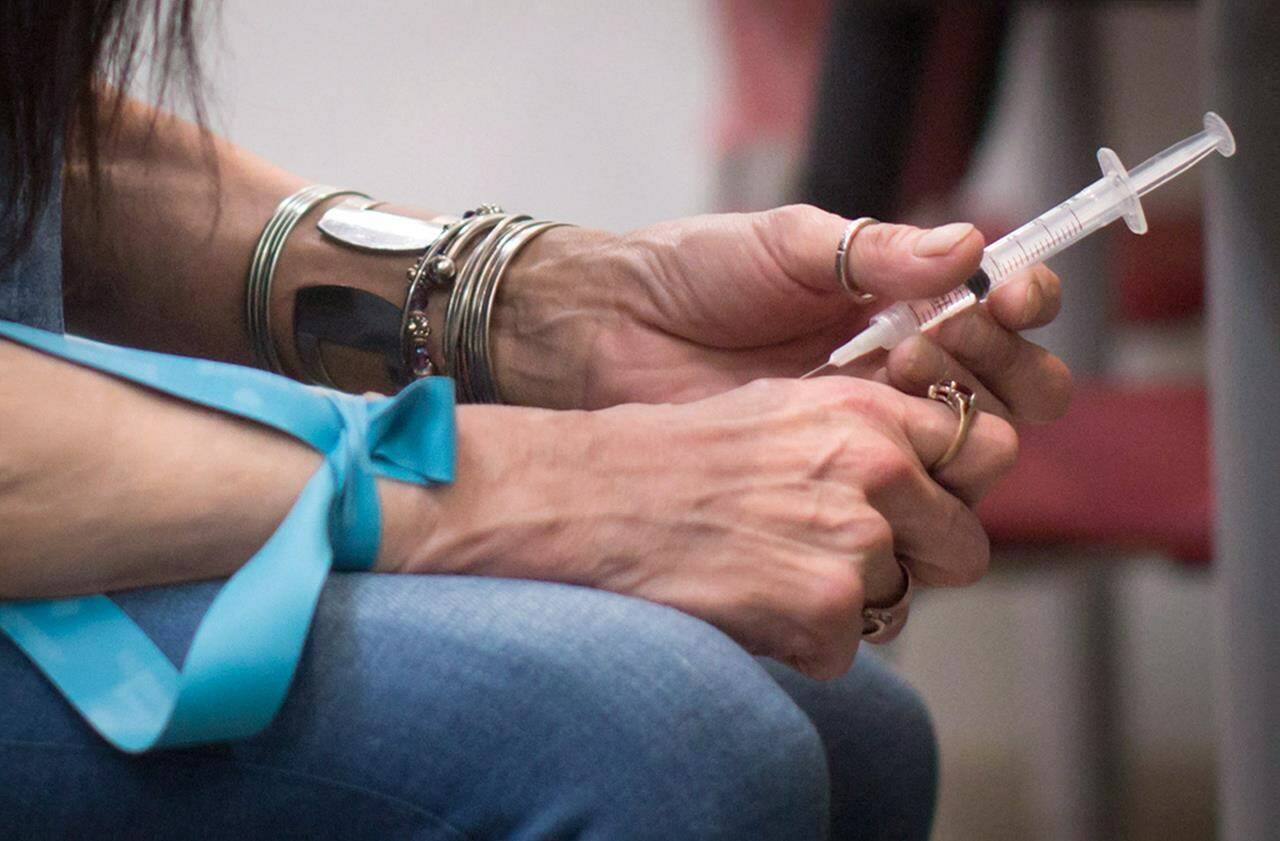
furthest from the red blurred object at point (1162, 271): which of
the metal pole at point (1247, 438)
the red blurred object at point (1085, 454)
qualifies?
the metal pole at point (1247, 438)

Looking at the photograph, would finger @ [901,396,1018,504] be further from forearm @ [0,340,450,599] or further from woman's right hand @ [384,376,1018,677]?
forearm @ [0,340,450,599]

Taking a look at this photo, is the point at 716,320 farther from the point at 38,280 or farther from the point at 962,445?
the point at 38,280

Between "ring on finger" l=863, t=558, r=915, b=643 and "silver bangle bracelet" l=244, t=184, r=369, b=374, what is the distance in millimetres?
332

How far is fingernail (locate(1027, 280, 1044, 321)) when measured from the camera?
65 centimetres

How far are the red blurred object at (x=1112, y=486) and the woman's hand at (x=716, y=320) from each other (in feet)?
1.33

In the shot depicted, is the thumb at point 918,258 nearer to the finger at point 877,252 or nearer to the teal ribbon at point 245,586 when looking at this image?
the finger at point 877,252

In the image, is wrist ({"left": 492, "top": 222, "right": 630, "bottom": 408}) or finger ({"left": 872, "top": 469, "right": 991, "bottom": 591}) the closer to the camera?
finger ({"left": 872, "top": 469, "right": 991, "bottom": 591})

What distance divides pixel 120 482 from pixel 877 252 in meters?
0.33

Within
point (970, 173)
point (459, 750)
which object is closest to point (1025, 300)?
point (459, 750)

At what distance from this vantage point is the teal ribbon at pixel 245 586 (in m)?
0.44

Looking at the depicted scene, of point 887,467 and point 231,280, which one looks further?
point 231,280

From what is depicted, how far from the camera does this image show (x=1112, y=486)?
1117 mm

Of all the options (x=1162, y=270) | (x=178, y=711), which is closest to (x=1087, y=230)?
(x=178, y=711)

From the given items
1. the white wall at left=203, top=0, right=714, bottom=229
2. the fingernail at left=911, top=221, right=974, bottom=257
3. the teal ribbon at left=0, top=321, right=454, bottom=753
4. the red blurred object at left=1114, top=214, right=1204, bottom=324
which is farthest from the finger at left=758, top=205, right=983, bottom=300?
the red blurred object at left=1114, top=214, right=1204, bottom=324
